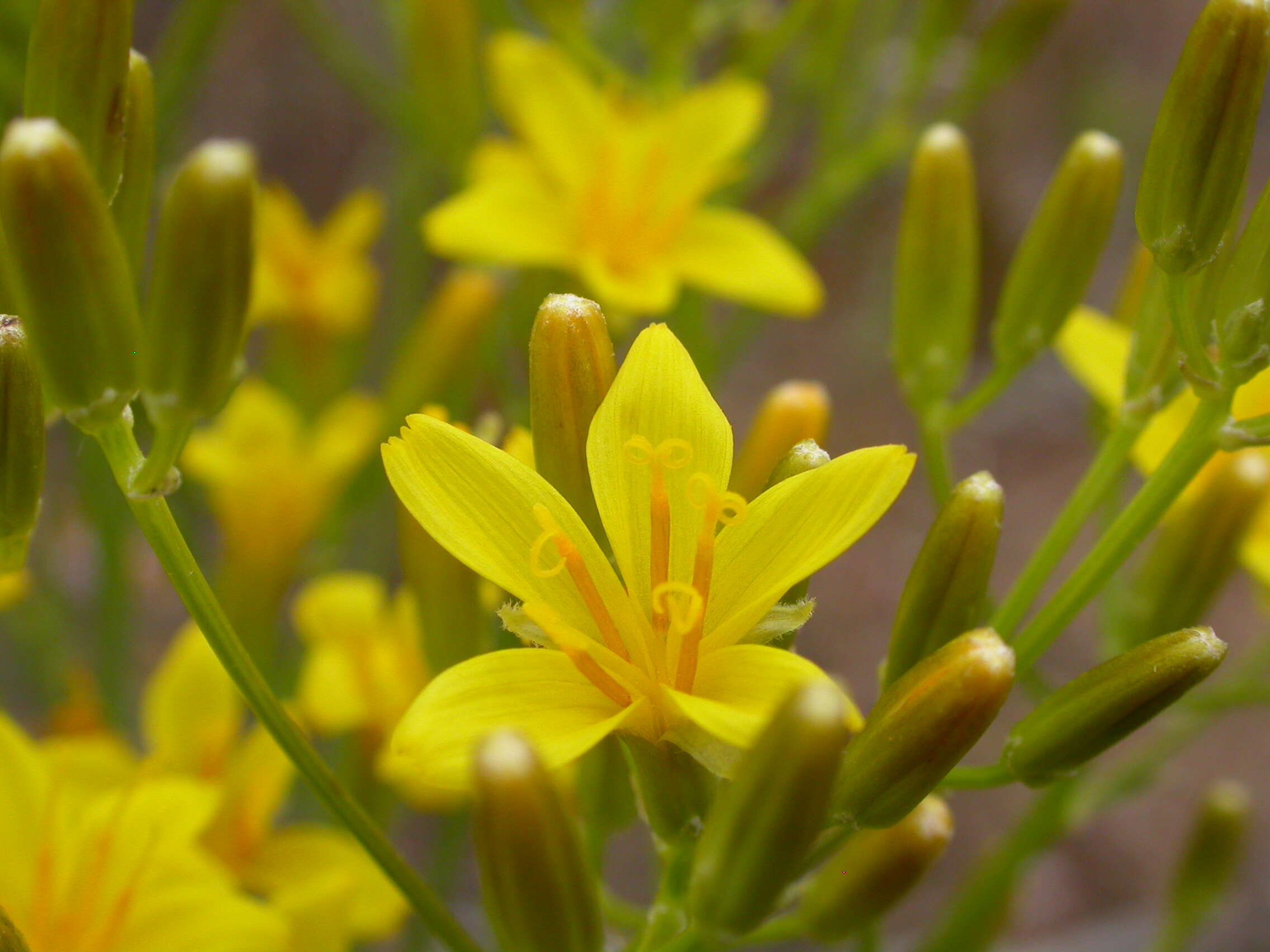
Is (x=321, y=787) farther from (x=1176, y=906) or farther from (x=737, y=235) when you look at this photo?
(x=1176, y=906)

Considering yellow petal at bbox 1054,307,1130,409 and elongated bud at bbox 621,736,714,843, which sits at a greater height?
yellow petal at bbox 1054,307,1130,409

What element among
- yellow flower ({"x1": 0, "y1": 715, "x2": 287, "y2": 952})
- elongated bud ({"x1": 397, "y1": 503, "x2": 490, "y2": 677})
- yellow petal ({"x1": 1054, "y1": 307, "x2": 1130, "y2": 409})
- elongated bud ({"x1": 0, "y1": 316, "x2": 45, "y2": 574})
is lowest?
yellow flower ({"x1": 0, "y1": 715, "x2": 287, "y2": 952})

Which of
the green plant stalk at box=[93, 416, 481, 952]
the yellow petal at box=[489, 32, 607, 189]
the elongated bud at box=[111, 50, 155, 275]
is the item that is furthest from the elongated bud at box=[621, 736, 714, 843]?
the yellow petal at box=[489, 32, 607, 189]

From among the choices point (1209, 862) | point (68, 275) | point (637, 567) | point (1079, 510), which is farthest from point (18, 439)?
point (1209, 862)

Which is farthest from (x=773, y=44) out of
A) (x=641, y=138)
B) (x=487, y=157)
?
(x=487, y=157)

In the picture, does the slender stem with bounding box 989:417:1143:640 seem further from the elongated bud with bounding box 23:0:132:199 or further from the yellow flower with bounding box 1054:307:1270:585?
the elongated bud with bounding box 23:0:132:199
